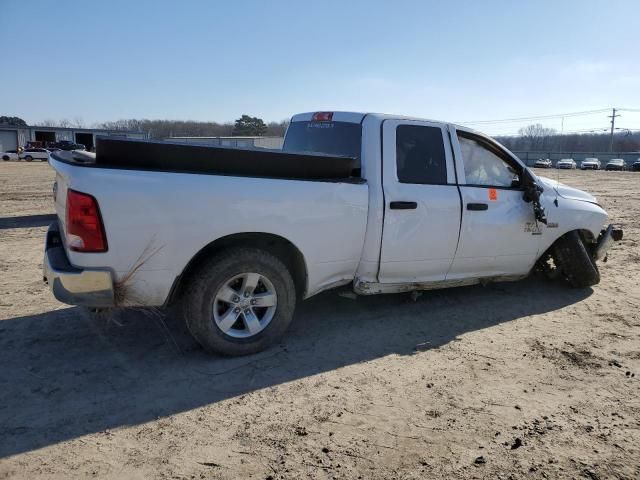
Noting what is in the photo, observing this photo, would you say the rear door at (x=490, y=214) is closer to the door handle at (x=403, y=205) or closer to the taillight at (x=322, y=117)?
the door handle at (x=403, y=205)

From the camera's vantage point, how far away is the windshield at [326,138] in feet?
15.6

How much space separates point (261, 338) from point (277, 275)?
0.55m

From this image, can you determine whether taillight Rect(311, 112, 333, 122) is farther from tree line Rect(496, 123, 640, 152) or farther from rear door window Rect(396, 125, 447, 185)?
tree line Rect(496, 123, 640, 152)

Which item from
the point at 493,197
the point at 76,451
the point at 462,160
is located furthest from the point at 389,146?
the point at 76,451

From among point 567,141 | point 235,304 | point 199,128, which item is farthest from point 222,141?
point 567,141

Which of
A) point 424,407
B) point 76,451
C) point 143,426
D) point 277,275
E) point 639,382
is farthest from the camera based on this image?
point 277,275

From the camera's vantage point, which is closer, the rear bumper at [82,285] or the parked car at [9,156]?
the rear bumper at [82,285]

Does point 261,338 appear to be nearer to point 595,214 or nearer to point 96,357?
point 96,357

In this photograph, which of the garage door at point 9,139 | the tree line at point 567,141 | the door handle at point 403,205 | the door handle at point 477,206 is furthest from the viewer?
the tree line at point 567,141

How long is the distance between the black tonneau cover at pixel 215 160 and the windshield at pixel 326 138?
0.50 m

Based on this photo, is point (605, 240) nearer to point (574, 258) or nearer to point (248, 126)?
point (574, 258)

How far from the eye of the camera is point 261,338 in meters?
4.08

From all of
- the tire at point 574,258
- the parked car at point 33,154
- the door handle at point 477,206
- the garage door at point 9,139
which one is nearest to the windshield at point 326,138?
the door handle at point 477,206

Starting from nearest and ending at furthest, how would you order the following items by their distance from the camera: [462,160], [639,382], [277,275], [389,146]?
[639,382] → [277,275] → [389,146] → [462,160]
